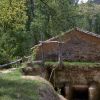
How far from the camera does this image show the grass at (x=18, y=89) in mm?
11797

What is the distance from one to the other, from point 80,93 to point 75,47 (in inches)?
117

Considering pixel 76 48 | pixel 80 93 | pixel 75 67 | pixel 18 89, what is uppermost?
pixel 76 48

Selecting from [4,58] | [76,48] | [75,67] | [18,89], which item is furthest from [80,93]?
[18,89]

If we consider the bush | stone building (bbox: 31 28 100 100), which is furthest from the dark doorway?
the bush

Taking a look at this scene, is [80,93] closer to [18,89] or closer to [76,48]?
[76,48]

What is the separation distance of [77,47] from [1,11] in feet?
17.5

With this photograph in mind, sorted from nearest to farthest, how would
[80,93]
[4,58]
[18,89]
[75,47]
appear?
[18,89]
[80,93]
[75,47]
[4,58]

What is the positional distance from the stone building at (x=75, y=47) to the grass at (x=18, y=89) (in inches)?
329

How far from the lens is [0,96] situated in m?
11.7

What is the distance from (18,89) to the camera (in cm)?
1266

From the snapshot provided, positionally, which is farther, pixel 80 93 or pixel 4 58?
pixel 4 58

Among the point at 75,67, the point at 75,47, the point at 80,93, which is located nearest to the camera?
the point at 75,67

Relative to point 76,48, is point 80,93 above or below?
below

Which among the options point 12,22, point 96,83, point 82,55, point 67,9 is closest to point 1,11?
point 12,22
